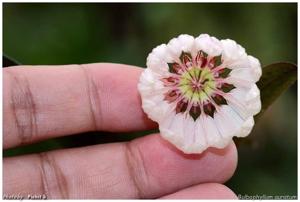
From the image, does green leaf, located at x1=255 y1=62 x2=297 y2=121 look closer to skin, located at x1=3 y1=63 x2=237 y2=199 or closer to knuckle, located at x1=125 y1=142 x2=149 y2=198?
skin, located at x1=3 y1=63 x2=237 y2=199

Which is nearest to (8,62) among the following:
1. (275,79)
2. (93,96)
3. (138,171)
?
(93,96)

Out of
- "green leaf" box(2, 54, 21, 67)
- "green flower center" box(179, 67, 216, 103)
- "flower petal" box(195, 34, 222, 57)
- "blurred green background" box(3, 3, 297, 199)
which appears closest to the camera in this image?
"flower petal" box(195, 34, 222, 57)

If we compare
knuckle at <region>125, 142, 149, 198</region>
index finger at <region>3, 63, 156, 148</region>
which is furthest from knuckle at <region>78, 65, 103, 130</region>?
knuckle at <region>125, 142, 149, 198</region>

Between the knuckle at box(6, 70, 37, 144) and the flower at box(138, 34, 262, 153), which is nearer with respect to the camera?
the flower at box(138, 34, 262, 153)

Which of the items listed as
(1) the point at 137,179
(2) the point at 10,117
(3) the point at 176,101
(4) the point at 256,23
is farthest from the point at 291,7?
(2) the point at 10,117

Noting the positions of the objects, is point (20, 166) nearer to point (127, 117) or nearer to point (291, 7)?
point (127, 117)

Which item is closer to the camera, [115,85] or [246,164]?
[115,85]
